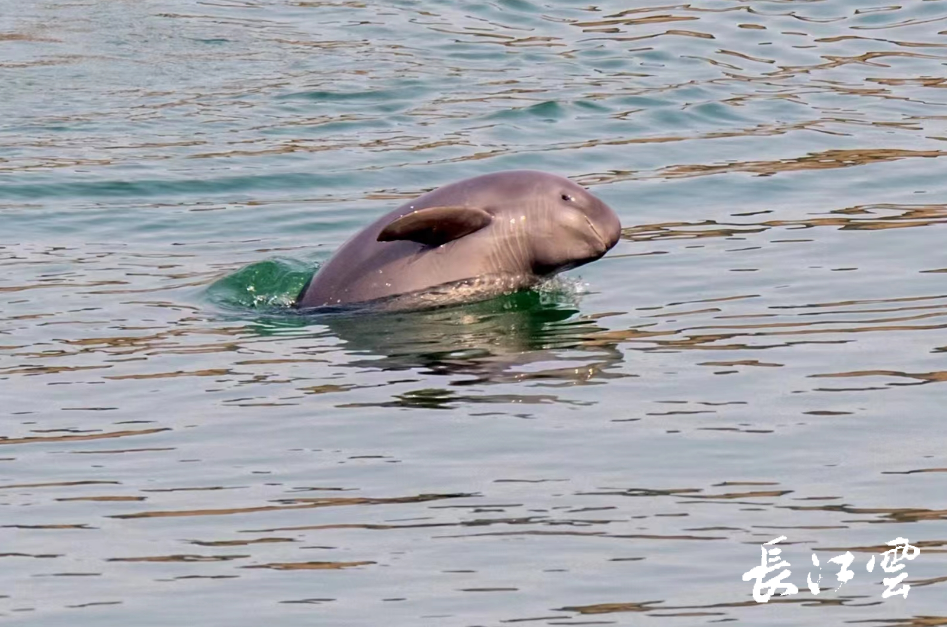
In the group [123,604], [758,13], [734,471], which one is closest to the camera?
[123,604]

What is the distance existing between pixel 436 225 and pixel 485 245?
1.35ft

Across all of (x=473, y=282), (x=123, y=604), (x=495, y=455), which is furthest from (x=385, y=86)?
(x=123, y=604)

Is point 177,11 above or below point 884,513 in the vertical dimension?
above

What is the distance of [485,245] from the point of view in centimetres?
1094

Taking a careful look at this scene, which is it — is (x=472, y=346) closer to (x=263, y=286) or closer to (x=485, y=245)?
(x=485, y=245)

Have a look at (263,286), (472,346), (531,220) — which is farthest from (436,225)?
(263,286)

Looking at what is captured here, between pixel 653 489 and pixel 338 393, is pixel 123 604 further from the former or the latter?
pixel 338 393

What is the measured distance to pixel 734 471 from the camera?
7.85 meters

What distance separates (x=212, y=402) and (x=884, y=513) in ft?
10.3

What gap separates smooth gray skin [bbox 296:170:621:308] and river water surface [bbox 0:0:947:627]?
9.6 inches

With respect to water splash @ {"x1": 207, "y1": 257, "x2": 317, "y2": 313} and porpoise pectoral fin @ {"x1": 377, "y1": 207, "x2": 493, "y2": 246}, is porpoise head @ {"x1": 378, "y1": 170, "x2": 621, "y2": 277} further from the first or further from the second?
water splash @ {"x1": 207, "y1": 257, "x2": 317, "y2": 313}

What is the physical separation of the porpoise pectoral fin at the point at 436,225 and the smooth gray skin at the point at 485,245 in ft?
0.08

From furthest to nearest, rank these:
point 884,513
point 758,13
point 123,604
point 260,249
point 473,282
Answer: point 758,13, point 260,249, point 473,282, point 884,513, point 123,604

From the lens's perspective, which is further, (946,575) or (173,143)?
(173,143)
